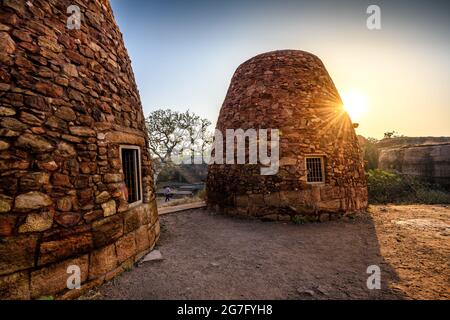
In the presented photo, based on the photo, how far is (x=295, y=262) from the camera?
4.11 meters

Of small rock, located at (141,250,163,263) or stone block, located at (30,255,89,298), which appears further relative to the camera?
small rock, located at (141,250,163,263)

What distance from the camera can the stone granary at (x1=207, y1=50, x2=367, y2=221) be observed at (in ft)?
23.4

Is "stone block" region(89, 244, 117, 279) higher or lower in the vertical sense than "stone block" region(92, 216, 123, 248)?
lower

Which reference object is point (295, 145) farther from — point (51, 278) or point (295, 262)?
point (51, 278)

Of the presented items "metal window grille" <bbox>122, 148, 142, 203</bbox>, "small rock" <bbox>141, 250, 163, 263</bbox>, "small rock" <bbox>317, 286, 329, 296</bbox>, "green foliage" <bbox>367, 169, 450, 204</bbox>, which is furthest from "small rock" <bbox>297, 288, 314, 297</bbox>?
"green foliage" <bbox>367, 169, 450, 204</bbox>

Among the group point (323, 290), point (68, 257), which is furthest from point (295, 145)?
point (68, 257)

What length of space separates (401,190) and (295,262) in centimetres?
1204

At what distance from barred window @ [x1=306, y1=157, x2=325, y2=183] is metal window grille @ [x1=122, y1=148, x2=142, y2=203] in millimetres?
5481

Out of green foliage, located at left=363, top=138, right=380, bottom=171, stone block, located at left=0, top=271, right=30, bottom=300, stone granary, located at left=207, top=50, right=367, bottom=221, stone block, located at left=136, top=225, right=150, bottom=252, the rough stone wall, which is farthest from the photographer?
green foliage, located at left=363, top=138, right=380, bottom=171

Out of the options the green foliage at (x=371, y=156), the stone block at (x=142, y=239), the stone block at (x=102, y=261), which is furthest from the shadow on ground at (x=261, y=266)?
the green foliage at (x=371, y=156)

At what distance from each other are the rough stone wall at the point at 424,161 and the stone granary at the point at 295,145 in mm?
9127

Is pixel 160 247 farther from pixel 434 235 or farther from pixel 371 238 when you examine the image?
pixel 434 235

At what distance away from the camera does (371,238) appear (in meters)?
5.34
